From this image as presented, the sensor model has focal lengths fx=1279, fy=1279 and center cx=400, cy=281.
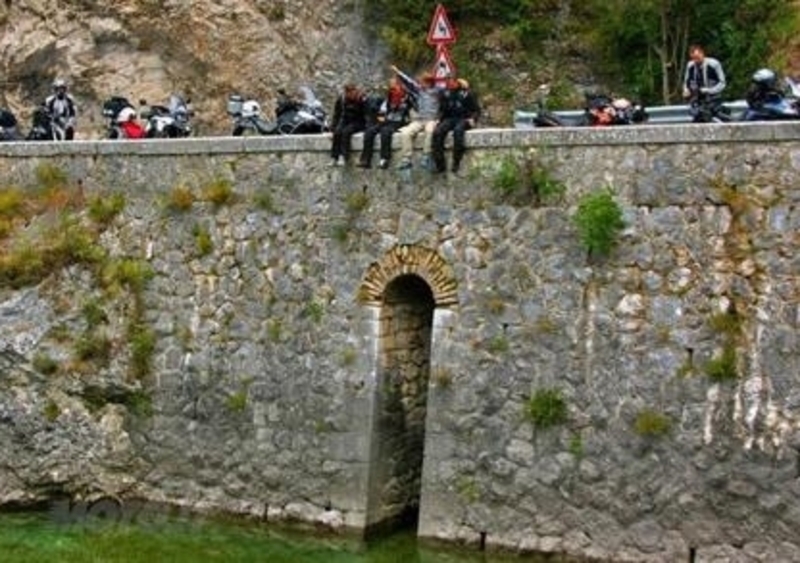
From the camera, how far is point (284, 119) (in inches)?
778

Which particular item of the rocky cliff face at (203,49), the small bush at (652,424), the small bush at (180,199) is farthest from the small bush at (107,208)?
the small bush at (652,424)

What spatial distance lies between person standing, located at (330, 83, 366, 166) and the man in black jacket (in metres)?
1.14

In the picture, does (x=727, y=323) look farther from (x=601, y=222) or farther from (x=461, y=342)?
(x=461, y=342)

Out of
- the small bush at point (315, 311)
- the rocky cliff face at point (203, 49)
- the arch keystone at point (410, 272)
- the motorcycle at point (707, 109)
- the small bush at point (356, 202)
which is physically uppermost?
the rocky cliff face at point (203, 49)

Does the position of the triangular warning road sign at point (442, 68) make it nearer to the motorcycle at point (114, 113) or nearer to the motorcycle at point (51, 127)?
the motorcycle at point (114, 113)

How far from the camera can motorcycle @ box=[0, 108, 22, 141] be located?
22141 mm

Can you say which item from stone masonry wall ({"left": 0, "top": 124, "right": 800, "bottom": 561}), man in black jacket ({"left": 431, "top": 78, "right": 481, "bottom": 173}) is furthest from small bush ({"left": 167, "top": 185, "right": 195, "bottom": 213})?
man in black jacket ({"left": 431, "top": 78, "right": 481, "bottom": 173})

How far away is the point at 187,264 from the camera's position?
57.0 ft

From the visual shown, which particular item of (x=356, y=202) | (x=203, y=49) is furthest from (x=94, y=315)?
(x=203, y=49)

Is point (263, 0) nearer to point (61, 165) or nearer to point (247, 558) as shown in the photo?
point (61, 165)

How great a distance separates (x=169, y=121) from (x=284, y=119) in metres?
2.51

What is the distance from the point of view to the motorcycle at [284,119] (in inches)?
768

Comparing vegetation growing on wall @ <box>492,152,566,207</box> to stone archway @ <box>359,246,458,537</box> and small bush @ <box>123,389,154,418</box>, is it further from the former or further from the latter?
small bush @ <box>123,389,154,418</box>

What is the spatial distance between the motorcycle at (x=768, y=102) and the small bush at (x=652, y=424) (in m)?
3.56
